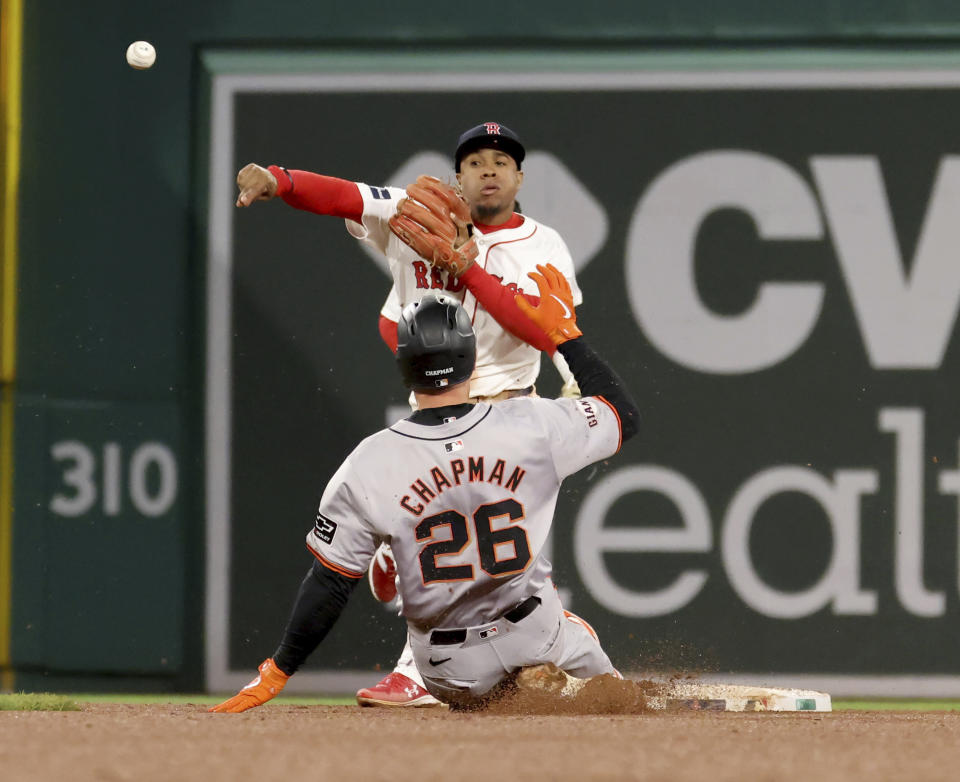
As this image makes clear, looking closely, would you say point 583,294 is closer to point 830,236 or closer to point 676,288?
point 676,288

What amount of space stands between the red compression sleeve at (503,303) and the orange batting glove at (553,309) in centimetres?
19

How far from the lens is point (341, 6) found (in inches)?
215

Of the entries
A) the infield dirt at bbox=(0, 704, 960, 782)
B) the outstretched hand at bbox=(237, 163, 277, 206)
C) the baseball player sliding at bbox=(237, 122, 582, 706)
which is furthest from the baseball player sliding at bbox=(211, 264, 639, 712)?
the outstretched hand at bbox=(237, 163, 277, 206)

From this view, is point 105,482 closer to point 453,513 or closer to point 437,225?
point 437,225

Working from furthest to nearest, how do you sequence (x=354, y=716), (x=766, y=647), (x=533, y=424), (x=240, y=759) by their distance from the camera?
1. (x=766, y=647)
2. (x=354, y=716)
3. (x=533, y=424)
4. (x=240, y=759)

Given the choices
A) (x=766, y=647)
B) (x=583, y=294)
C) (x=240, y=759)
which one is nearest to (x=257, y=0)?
(x=583, y=294)

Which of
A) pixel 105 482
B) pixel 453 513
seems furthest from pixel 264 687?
pixel 105 482

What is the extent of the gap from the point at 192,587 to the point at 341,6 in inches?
93.7

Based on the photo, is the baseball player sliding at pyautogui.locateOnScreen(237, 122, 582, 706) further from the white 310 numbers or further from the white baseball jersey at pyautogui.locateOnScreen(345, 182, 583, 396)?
the white 310 numbers

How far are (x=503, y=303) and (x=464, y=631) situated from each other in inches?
39.6

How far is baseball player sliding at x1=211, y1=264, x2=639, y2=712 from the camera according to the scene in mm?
3531

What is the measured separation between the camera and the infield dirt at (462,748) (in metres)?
2.59

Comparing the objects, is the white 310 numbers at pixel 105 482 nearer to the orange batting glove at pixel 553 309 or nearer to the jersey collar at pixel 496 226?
the jersey collar at pixel 496 226

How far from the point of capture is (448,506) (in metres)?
3.54
